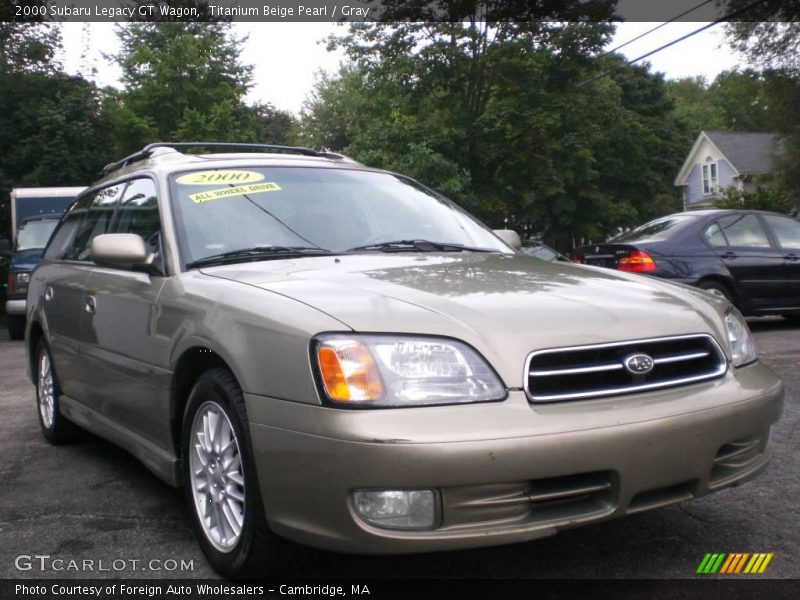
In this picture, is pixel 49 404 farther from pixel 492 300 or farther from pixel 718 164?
pixel 718 164

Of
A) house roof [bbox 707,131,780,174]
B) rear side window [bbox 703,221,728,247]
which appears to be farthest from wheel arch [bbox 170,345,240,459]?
house roof [bbox 707,131,780,174]

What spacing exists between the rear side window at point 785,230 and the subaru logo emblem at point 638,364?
8.65 meters

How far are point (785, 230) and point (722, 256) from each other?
1215 mm

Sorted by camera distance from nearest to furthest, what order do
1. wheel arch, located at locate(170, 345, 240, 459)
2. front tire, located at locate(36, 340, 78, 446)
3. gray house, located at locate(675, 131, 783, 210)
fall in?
1. wheel arch, located at locate(170, 345, 240, 459)
2. front tire, located at locate(36, 340, 78, 446)
3. gray house, located at locate(675, 131, 783, 210)

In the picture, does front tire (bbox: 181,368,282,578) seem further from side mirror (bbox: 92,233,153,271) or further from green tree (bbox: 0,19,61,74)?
green tree (bbox: 0,19,61,74)

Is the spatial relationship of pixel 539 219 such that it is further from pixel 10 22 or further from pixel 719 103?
pixel 719 103

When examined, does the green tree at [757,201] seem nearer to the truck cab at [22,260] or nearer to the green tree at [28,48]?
the truck cab at [22,260]

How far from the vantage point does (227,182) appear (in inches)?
163

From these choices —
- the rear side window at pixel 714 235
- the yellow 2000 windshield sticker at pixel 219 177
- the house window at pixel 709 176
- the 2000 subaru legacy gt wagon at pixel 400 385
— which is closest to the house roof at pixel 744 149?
the house window at pixel 709 176

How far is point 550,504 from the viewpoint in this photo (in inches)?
107

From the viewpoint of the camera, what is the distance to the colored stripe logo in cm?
309

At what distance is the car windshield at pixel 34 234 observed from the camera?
589 inches

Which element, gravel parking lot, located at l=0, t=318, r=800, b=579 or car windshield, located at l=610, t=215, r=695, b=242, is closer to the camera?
gravel parking lot, located at l=0, t=318, r=800, b=579

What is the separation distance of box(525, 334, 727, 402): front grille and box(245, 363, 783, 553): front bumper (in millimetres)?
43
